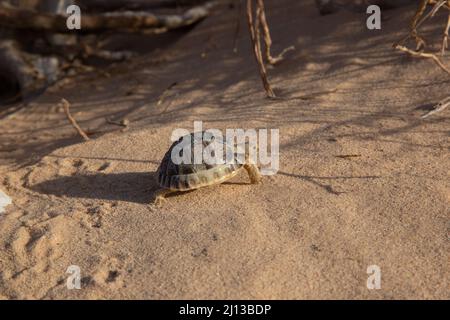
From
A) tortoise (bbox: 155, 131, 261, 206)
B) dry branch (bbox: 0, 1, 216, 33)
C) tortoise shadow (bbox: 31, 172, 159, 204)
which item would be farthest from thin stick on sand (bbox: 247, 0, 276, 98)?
dry branch (bbox: 0, 1, 216, 33)

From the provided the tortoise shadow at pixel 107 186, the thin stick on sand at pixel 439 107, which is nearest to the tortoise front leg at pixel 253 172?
the tortoise shadow at pixel 107 186

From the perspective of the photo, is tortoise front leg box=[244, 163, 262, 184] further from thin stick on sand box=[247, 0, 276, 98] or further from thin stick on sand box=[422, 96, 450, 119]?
thin stick on sand box=[422, 96, 450, 119]

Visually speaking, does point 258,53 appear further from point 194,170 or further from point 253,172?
point 194,170

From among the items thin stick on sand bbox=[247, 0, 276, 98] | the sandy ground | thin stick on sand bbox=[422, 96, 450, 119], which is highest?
thin stick on sand bbox=[247, 0, 276, 98]

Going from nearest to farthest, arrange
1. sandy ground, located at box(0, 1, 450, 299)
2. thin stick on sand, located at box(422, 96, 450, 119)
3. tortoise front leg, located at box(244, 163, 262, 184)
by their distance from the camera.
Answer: sandy ground, located at box(0, 1, 450, 299), tortoise front leg, located at box(244, 163, 262, 184), thin stick on sand, located at box(422, 96, 450, 119)

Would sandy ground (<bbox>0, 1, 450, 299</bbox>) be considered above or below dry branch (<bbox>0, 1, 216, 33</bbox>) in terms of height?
below

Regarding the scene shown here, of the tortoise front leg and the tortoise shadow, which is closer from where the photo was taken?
the tortoise front leg

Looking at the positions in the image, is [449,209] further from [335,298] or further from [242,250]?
[242,250]

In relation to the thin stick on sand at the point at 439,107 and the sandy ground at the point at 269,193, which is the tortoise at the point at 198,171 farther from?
the thin stick on sand at the point at 439,107
